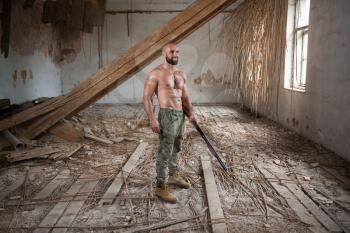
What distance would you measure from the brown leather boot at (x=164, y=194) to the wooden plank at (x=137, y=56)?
2085 millimetres

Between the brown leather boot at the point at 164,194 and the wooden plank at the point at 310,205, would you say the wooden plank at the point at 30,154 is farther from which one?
the wooden plank at the point at 310,205

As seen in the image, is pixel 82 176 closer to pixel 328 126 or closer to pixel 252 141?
pixel 252 141

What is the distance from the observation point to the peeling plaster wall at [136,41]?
383 inches

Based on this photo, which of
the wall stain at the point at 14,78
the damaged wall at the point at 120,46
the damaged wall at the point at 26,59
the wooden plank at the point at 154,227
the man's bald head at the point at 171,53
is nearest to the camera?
the wooden plank at the point at 154,227

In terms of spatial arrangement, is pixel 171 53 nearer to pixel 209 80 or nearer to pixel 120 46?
pixel 209 80

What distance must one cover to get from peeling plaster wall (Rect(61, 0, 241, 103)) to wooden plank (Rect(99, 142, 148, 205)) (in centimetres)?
554

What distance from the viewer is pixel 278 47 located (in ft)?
20.1

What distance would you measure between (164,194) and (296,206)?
1.23m

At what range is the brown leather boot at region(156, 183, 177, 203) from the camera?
9.27 ft

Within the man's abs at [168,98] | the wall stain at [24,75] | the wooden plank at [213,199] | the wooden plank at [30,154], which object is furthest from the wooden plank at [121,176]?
the wall stain at [24,75]

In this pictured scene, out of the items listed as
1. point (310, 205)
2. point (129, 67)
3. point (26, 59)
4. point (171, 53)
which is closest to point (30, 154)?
point (129, 67)

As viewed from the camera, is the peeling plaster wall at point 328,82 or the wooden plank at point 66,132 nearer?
the peeling plaster wall at point 328,82

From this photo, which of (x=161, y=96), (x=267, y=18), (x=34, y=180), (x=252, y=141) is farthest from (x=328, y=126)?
(x=34, y=180)

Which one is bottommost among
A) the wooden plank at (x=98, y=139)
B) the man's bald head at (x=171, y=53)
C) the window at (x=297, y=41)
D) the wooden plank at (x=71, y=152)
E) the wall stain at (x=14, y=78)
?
the wooden plank at (x=71, y=152)
